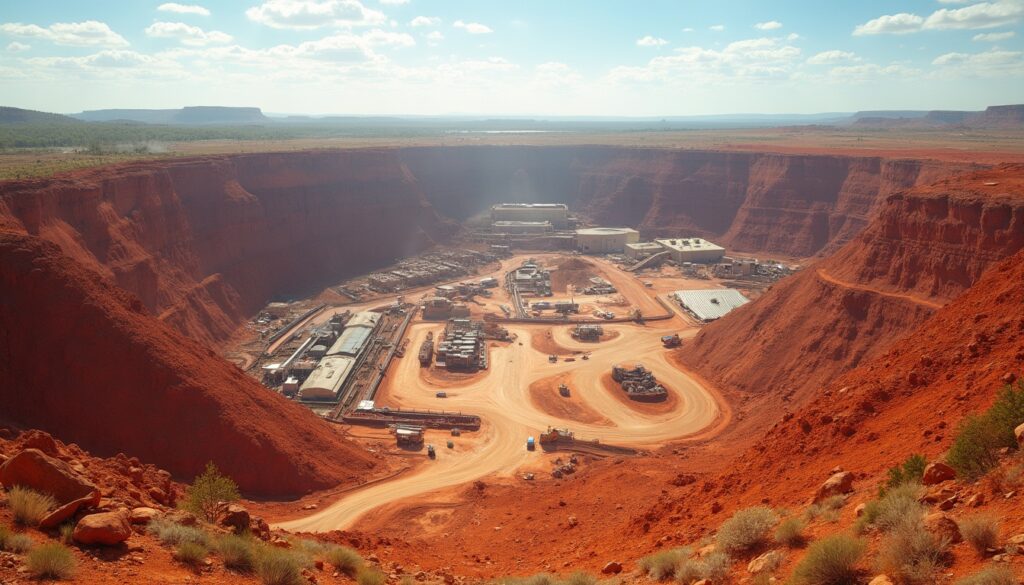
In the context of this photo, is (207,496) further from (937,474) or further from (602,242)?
(602,242)

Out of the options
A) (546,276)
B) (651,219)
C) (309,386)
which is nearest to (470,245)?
(546,276)

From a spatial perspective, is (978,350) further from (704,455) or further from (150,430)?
(150,430)

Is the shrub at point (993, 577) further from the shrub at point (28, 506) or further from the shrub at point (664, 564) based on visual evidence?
the shrub at point (28, 506)

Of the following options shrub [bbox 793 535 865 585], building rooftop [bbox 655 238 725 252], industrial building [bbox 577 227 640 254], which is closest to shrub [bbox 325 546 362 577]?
shrub [bbox 793 535 865 585]

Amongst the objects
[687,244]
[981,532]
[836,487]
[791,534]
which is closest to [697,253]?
[687,244]

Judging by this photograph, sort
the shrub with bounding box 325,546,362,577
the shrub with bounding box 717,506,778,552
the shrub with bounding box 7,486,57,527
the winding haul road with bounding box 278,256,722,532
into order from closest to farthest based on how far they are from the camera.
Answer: the shrub with bounding box 7,486,57,527 < the shrub with bounding box 717,506,778,552 < the shrub with bounding box 325,546,362,577 < the winding haul road with bounding box 278,256,722,532

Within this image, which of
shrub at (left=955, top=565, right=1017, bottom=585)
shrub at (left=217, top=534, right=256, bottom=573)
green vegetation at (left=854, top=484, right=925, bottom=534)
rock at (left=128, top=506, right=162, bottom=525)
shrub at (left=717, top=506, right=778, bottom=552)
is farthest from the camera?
rock at (left=128, top=506, right=162, bottom=525)

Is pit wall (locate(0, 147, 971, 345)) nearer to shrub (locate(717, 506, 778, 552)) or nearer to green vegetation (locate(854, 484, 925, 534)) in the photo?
shrub (locate(717, 506, 778, 552))
